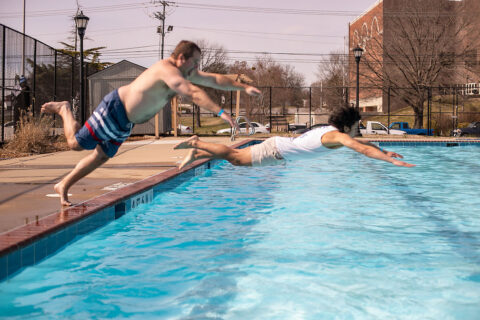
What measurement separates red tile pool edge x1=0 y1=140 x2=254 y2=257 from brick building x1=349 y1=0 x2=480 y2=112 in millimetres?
28619

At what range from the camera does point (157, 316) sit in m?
4.22

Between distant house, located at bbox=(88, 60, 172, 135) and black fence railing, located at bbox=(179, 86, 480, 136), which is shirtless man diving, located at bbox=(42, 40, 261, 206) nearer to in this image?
black fence railing, located at bbox=(179, 86, 480, 136)

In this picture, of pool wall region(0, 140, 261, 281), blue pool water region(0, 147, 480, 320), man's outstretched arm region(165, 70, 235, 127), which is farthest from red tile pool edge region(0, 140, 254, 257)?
man's outstretched arm region(165, 70, 235, 127)

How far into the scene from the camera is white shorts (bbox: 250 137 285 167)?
19.3 feet

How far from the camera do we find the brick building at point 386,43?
133ft

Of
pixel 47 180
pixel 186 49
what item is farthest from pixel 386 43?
pixel 186 49

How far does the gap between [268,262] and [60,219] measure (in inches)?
87.0

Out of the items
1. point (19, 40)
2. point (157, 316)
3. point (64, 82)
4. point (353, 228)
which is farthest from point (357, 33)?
point (157, 316)

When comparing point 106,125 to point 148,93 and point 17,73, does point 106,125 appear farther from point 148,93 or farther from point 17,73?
point 17,73

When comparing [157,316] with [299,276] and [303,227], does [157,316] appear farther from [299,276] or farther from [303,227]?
[303,227]

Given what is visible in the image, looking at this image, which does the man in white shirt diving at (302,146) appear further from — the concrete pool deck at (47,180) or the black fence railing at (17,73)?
the black fence railing at (17,73)

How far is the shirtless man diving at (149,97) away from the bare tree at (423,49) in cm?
3380

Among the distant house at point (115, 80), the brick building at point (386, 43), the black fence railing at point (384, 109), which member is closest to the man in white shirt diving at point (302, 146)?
the black fence railing at point (384, 109)

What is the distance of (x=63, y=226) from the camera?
508 centimetres
